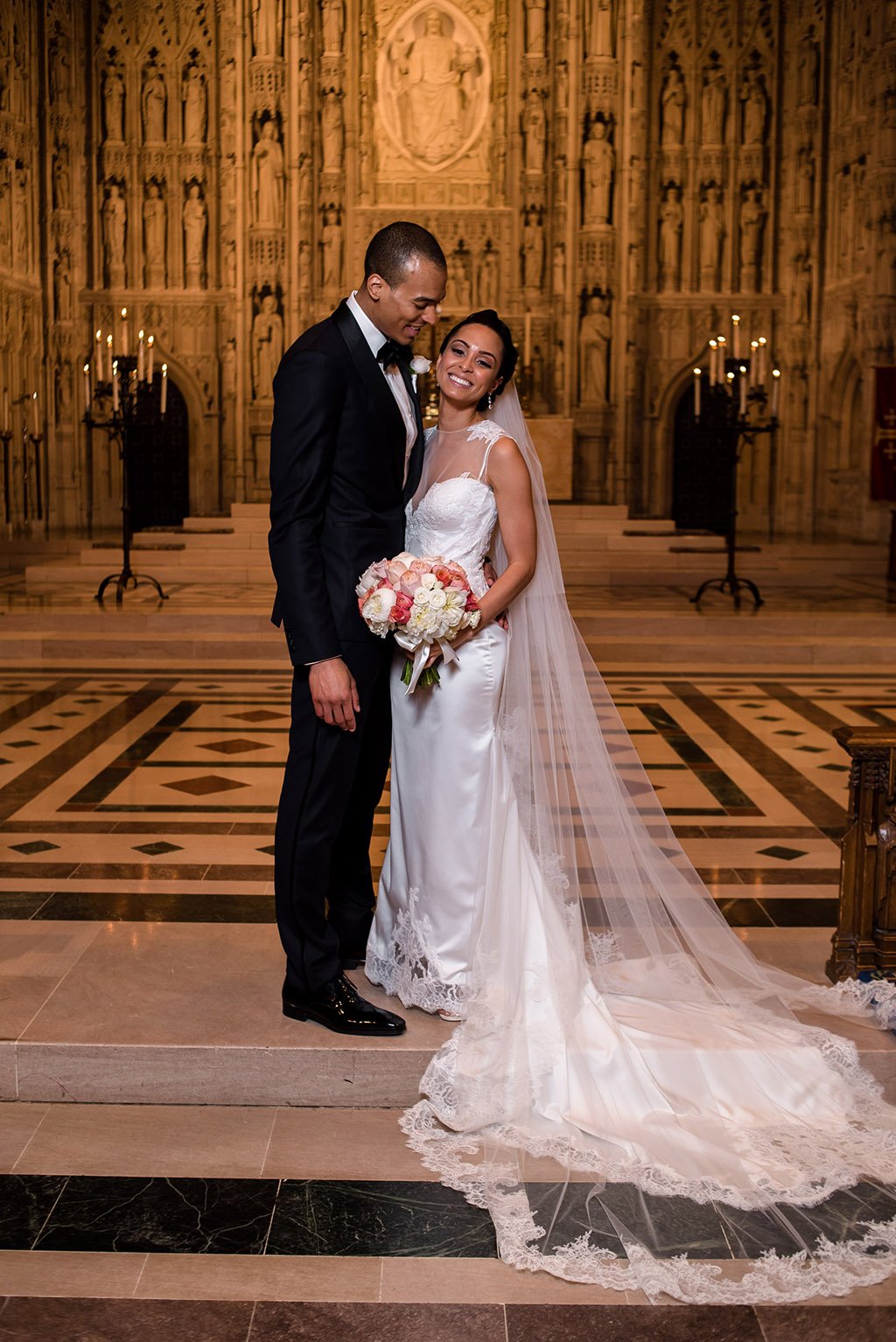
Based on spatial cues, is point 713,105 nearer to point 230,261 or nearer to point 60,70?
point 230,261

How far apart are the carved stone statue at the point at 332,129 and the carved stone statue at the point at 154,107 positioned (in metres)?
2.34

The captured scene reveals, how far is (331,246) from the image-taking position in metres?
17.3

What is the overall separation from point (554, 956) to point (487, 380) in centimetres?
145

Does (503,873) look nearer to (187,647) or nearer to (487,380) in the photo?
(487,380)

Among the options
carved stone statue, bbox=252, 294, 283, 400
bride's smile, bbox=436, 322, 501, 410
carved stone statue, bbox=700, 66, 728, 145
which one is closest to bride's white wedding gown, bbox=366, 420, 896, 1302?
bride's smile, bbox=436, 322, 501, 410

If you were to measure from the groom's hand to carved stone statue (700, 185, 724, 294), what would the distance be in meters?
15.8

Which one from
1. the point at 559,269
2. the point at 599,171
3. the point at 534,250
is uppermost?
the point at 599,171

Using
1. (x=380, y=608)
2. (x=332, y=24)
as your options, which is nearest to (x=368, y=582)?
(x=380, y=608)

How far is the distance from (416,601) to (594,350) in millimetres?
14111

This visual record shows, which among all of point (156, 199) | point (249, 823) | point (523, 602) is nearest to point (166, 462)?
point (156, 199)

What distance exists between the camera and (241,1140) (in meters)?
3.33

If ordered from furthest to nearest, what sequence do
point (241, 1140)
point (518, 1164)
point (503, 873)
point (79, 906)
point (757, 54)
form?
point (757, 54), point (79, 906), point (503, 873), point (241, 1140), point (518, 1164)

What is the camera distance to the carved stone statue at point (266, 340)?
16.8 metres

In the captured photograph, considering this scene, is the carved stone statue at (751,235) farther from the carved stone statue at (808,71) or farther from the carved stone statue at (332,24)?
the carved stone statue at (332,24)
